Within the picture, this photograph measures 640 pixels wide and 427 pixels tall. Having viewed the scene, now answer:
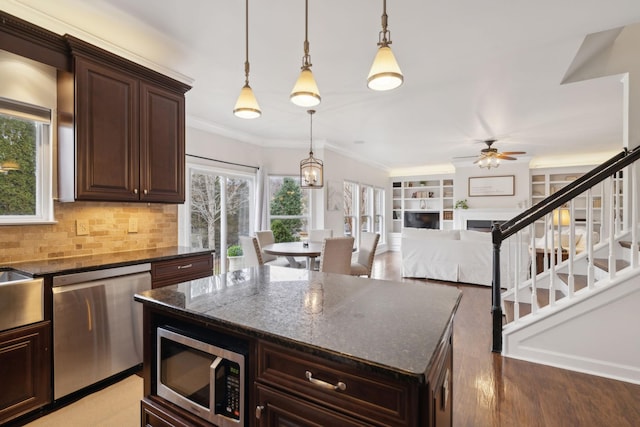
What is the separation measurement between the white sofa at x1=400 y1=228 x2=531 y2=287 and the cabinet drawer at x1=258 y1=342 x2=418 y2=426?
4.60m

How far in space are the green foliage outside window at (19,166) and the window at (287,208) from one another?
373 centimetres

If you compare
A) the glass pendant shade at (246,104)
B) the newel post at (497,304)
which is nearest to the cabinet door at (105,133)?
the glass pendant shade at (246,104)

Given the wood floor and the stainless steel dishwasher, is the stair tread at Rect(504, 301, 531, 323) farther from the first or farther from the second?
the stainless steel dishwasher

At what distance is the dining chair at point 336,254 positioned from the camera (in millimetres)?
3611

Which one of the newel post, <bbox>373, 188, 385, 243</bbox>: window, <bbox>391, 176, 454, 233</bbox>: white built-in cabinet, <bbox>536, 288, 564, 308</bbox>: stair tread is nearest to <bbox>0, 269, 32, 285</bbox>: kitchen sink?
the newel post

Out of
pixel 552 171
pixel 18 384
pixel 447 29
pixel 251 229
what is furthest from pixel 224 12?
pixel 552 171

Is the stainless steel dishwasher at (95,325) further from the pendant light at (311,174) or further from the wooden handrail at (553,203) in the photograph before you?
the wooden handrail at (553,203)

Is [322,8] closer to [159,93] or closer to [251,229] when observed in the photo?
[159,93]

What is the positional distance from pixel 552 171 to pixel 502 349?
A: 723 cm

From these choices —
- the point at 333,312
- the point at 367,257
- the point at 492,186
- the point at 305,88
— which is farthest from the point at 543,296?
the point at 492,186

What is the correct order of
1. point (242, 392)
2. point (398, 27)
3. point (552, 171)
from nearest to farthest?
1. point (242, 392)
2. point (398, 27)
3. point (552, 171)

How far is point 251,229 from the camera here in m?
5.61

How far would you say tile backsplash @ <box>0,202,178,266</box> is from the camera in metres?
2.21

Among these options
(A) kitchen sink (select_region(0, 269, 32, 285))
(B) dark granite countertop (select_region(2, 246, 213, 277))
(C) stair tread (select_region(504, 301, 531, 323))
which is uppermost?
(B) dark granite countertop (select_region(2, 246, 213, 277))
